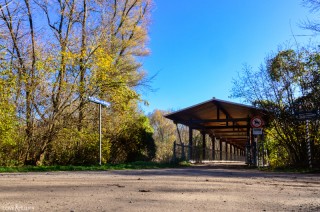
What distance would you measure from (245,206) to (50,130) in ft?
43.2

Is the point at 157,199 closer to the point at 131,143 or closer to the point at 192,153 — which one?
the point at 131,143

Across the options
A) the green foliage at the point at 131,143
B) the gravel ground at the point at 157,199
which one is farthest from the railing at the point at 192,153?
the gravel ground at the point at 157,199

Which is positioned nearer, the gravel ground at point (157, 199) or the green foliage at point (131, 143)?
the gravel ground at point (157, 199)

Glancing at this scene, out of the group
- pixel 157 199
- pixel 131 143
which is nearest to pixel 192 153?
pixel 131 143

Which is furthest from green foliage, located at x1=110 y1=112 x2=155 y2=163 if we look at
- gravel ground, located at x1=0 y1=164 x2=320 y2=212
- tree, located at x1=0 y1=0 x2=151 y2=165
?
gravel ground, located at x1=0 y1=164 x2=320 y2=212

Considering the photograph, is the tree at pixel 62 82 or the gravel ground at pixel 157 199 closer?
the gravel ground at pixel 157 199

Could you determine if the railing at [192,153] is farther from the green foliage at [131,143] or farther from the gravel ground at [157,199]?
the gravel ground at [157,199]

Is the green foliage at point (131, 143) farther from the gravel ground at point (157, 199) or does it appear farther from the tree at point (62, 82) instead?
the gravel ground at point (157, 199)

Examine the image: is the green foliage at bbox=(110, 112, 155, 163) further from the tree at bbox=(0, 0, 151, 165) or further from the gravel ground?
the gravel ground

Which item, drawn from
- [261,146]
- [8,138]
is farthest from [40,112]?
[261,146]

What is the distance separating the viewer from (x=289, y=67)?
560 inches

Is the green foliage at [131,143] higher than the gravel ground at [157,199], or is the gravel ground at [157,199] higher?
the green foliage at [131,143]

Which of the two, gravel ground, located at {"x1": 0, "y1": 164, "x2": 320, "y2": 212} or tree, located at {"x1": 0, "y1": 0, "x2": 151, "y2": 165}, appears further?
tree, located at {"x1": 0, "y1": 0, "x2": 151, "y2": 165}

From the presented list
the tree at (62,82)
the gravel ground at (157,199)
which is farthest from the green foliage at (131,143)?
the gravel ground at (157,199)
